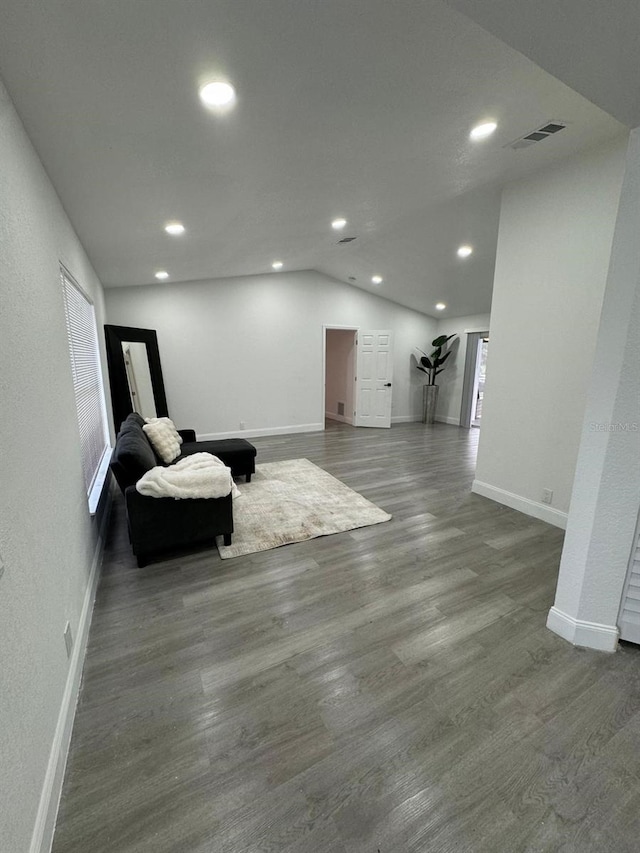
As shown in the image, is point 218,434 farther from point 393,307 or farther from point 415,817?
point 415,817

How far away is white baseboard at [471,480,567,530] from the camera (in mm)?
2986

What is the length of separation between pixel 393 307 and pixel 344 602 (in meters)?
6.33

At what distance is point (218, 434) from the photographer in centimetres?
592

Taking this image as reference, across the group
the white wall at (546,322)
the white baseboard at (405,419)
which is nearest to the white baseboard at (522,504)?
the white wall at (546,322)

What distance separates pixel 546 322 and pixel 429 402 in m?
4.68

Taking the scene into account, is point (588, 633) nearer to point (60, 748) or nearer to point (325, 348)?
point (60, 748)

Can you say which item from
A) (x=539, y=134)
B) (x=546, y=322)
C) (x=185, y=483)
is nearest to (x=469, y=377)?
(x=546, y=322)

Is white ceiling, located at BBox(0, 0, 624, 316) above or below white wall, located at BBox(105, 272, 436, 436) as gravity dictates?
above

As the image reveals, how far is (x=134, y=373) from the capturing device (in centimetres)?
484

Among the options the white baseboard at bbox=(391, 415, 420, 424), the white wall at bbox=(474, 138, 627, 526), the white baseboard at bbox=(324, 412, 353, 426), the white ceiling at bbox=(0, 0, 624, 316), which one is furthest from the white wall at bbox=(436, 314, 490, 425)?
the white wall at bbox=(474, 138, 627, 526)

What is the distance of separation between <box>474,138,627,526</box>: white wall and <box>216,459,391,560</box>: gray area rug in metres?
1.40

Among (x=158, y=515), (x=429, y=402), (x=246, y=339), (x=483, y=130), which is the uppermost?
(x=483, y=130)

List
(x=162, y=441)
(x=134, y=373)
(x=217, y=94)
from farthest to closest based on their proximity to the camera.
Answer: (x=134, y=373) → (x=162, y=441) → (x=217, y=94)

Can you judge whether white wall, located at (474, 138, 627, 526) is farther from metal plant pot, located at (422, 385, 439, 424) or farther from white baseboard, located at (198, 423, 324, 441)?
metal plant pot, located at (422, 385, 439, 424)
